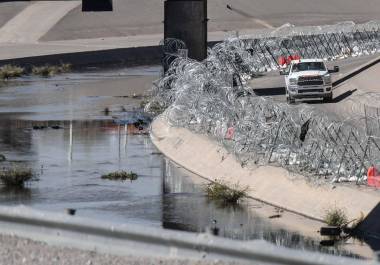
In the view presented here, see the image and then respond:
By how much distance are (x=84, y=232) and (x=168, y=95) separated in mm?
27710

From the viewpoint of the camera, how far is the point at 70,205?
79.8 feet

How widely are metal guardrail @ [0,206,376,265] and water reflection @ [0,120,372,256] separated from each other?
115 inches

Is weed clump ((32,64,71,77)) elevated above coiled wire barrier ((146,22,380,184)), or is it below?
below

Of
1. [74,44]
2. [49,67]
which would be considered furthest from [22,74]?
[74,44]

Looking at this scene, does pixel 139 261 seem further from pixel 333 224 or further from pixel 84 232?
pixel 333 224

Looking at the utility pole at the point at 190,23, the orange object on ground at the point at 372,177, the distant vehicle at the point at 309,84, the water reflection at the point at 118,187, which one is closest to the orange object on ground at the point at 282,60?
the utility pole at the point at 190,23

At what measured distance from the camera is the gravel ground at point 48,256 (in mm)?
14148

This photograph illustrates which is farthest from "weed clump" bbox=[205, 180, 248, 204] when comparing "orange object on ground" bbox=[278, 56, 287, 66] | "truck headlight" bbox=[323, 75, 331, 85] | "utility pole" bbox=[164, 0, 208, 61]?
"orange object on ground" bbox=[278, 56, 287, 66]

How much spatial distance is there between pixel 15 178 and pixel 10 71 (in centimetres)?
4148

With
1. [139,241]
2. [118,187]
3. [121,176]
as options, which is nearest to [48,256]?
[139,241]

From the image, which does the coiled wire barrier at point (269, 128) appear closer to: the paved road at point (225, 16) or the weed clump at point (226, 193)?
the weed clump at point (226, 193)

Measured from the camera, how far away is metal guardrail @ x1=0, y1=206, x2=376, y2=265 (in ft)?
40.2

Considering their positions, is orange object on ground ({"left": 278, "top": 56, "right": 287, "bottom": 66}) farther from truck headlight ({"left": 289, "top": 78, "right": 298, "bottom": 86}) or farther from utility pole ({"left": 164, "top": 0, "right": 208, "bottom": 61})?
truck headlight ({"left": 289, "top": 78, "right": 298, "bottom": 86})

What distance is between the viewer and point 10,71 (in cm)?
6812
